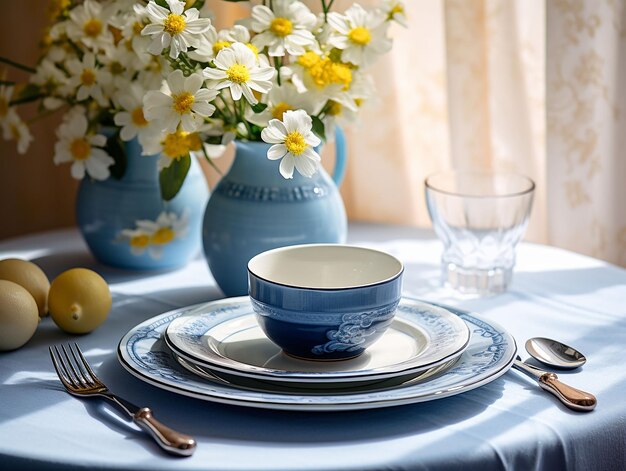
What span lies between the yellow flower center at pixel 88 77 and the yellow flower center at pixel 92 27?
0.06m

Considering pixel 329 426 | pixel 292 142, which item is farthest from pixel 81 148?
pixel 329 426

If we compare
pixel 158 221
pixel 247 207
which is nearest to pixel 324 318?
pixel 247 207

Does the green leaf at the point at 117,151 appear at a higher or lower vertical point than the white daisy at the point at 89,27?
lower

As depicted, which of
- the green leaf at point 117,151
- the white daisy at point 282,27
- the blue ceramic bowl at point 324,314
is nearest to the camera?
the blue ceramic bowl at point 324,314

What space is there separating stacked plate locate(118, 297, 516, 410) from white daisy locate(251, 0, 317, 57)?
0.31 metres

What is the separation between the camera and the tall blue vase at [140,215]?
132 cm

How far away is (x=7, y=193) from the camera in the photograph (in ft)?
7.43

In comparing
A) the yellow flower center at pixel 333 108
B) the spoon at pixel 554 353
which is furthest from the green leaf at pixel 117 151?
the spoon at pixel 554 353

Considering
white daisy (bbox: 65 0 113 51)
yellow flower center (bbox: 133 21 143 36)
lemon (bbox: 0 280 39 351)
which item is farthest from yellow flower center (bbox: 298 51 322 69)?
lemon (bbox: 0 280 39 351)

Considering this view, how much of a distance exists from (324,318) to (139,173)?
0.55m

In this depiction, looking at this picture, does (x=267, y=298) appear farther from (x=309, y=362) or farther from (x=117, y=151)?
(x=117, y=151)

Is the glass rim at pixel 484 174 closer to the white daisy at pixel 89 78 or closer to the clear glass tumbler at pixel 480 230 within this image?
the clear glass tumbler at pixel 480 230

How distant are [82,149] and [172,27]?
1.17 ft

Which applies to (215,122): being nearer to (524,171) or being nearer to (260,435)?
(260,435)
